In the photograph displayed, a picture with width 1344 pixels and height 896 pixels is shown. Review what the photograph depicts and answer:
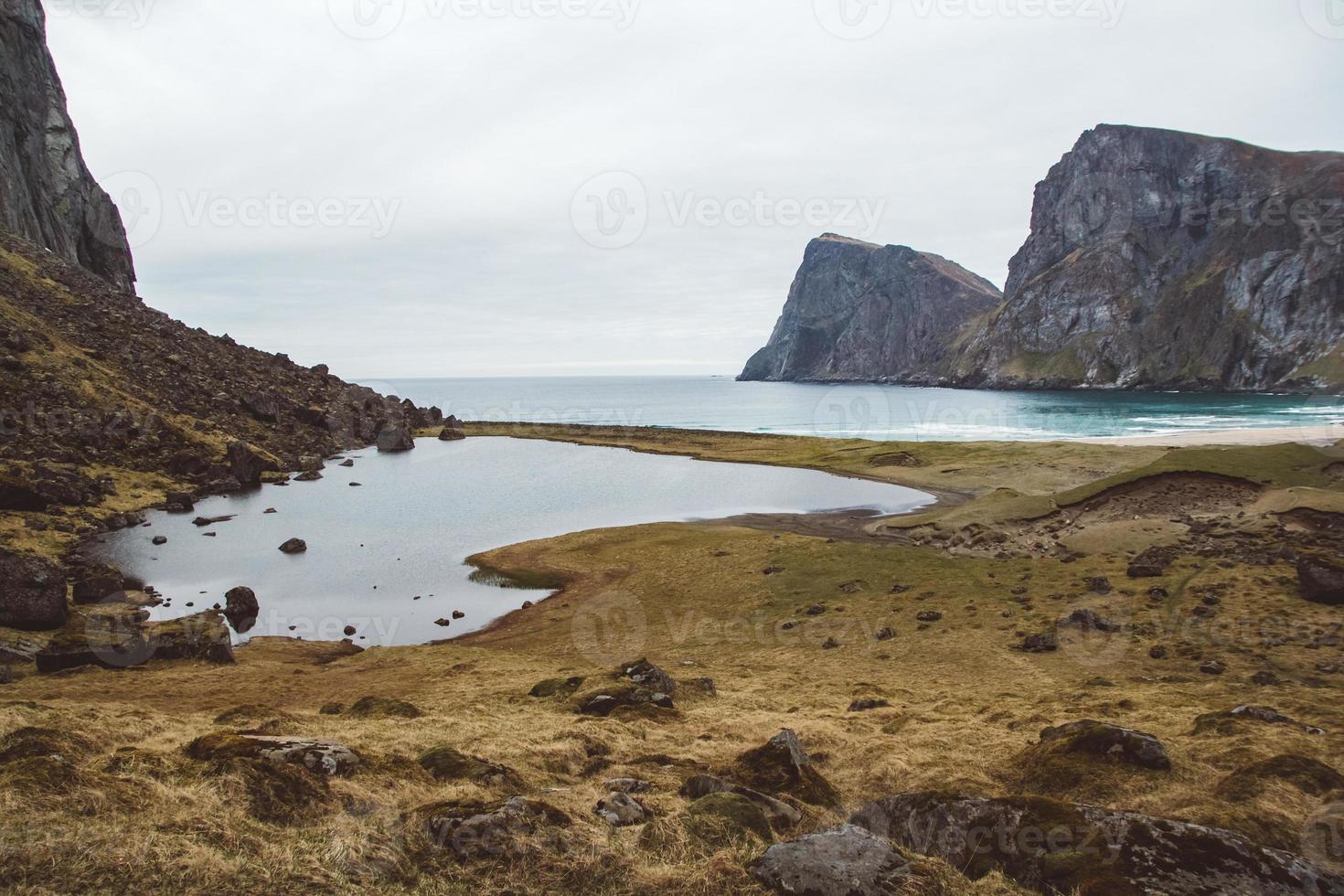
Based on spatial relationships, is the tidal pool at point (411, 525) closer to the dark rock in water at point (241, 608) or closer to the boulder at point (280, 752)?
the dark rock in water at point (241, 608)

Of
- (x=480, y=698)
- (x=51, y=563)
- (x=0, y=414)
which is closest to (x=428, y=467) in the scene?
(x=0, y=414)

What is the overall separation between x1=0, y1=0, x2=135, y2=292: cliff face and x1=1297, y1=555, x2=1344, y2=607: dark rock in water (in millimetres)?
156213

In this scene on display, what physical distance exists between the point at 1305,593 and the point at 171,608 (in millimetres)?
51871

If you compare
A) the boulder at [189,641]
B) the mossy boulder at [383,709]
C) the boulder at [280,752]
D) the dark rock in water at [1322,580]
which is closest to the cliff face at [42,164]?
the boulder at [189,641]

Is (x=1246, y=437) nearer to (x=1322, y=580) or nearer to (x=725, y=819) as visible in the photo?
(x=1322, y=580)

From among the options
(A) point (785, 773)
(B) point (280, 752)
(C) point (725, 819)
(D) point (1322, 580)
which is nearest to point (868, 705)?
(A) point (785, 773)

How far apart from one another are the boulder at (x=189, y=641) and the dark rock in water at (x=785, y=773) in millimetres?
24234

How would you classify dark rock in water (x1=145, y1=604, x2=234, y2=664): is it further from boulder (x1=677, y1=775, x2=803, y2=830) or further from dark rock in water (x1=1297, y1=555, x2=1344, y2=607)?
dark rock in water (x1=1297, y1=555, x2=1344, y2=607)

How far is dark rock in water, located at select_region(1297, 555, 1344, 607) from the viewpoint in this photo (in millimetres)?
26094

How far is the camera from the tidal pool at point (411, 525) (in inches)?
1596

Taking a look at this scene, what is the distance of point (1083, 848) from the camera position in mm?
10359

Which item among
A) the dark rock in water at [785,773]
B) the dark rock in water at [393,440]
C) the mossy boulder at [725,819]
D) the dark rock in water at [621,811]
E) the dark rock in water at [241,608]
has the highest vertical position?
the dark rock in water at [393,440]

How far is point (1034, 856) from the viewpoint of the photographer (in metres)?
10.5

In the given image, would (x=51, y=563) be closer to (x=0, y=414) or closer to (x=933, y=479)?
(x=0, y=414)
